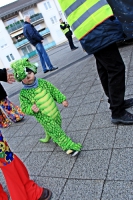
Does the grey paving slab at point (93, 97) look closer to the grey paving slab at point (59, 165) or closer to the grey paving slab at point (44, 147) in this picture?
the grey paving slab at point (44, 147)

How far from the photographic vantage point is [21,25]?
3756 cm

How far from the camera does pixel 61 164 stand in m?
2.36

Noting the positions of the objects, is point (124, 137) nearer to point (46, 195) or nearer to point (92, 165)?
point (92, 165)

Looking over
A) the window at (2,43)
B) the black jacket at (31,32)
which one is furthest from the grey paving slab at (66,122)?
the window at (2,43)

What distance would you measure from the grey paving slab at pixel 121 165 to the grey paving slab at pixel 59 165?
484mm

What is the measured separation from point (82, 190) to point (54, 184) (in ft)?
1.20

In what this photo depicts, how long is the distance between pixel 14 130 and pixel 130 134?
2.52m

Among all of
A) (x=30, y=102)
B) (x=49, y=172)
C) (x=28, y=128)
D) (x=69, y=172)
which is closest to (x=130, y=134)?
(x=69, y=172)

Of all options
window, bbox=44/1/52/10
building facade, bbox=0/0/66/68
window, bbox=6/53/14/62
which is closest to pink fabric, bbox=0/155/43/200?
building facade, bbox=0/0/66/68

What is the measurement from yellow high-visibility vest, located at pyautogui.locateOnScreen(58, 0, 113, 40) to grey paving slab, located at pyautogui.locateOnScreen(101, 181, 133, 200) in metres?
1.51

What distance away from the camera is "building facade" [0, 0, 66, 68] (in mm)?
36406

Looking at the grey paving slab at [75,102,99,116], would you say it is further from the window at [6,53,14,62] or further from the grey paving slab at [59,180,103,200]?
the window at [6,53,14,62]

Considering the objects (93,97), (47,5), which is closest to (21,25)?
(47,5)

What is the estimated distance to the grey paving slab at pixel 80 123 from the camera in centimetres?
292
